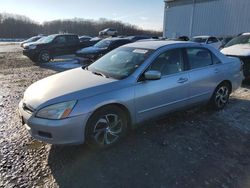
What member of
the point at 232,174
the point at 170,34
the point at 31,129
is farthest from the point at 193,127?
the point at 170,34

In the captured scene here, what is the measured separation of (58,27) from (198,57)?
78.1 m

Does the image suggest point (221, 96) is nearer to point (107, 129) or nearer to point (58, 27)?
point (107, 129)

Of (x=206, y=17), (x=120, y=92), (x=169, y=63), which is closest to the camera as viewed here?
(x=120, y=92)

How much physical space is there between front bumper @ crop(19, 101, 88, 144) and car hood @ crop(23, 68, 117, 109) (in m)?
0.23

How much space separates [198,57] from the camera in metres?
4.88

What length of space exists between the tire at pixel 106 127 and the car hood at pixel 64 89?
34 centimetres

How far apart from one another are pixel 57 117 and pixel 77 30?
73.3 m

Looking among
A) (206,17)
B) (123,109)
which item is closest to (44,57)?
(123,109)

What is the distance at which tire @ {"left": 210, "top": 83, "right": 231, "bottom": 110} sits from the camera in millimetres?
5281

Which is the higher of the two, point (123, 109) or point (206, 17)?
point (206, 17)

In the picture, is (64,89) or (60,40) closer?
(64,89)

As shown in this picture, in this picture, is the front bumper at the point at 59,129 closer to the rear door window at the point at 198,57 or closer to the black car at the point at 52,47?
the rear door window at the point at 198,57

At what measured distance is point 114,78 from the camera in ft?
12.6

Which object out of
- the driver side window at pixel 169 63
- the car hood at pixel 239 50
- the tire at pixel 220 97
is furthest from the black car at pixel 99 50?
the driver side window at pixel 169 63
